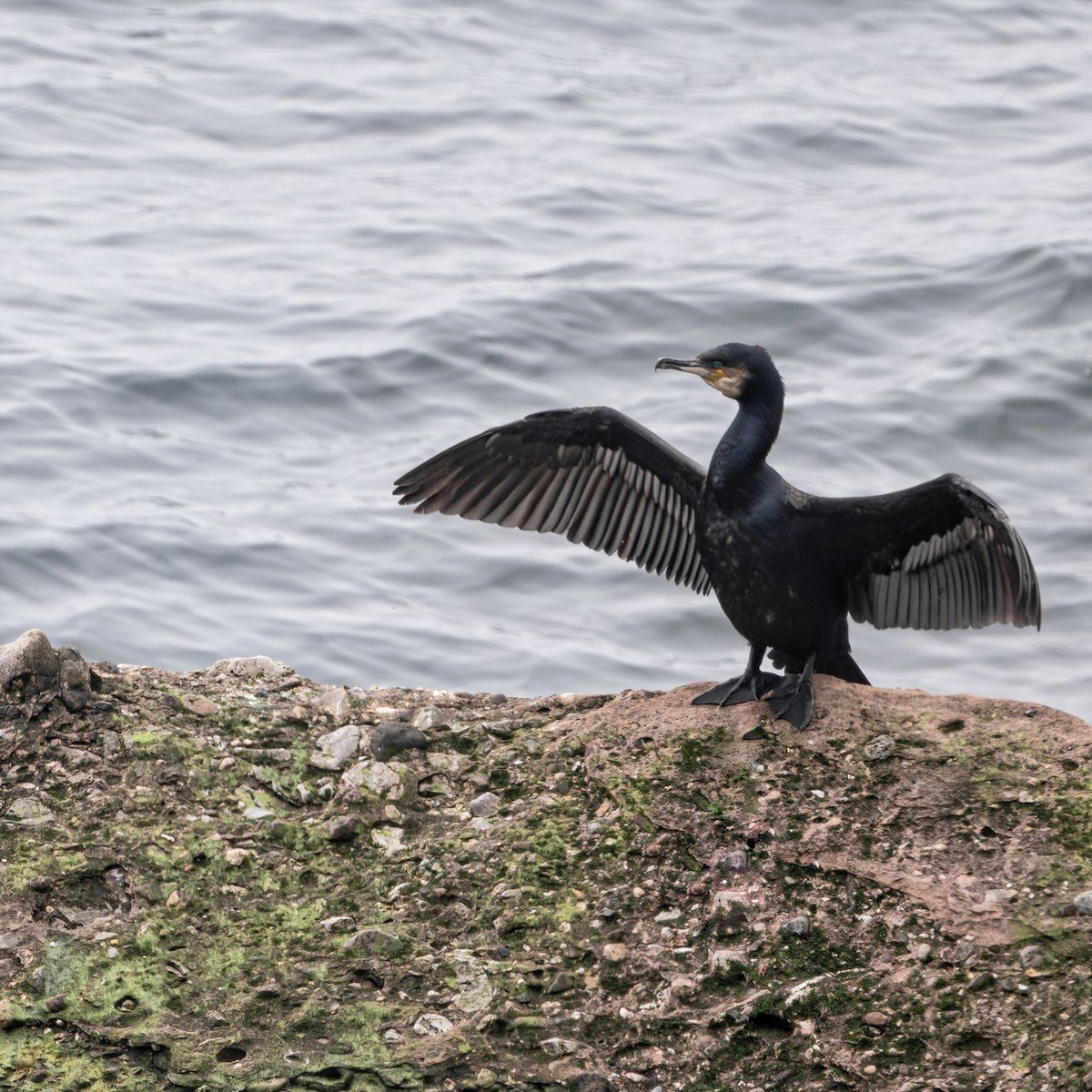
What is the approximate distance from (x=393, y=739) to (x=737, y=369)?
4.99ft

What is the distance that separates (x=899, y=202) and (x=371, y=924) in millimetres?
11009

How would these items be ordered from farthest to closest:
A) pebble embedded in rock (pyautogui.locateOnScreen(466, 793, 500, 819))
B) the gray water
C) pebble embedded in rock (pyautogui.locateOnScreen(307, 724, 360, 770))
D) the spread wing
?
1. the gray water
2. the spread wing
3. pebble embedded in rock (pyautogui.locateOnScreen(307, 724, 360, 770))
4. pebble embedded in rock (pyautogui.locateOnScreen(466, 793, 500, 819))

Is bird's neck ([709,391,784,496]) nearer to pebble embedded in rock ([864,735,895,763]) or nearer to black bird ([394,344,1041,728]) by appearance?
black bird ([394,344,1041,728])

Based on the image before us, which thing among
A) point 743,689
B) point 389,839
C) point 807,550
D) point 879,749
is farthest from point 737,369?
point 389,839

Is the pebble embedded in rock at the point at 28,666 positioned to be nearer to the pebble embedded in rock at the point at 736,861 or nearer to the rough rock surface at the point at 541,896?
the rough rock surface at the point at 541,896

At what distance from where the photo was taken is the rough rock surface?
342cm

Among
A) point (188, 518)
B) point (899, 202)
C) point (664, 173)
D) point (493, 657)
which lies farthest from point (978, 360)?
point (188, 518)

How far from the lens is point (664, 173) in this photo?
1398 centimetres

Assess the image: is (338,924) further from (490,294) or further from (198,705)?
(490,294)

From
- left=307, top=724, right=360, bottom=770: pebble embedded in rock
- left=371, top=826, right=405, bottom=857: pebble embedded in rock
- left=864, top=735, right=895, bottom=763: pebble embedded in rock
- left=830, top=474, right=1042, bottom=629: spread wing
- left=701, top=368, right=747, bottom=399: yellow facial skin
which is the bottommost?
left=371, top=826, right=405, bottom=857: pebble embedded in rock

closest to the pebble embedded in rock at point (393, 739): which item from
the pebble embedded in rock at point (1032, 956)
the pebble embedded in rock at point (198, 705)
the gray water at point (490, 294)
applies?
the pebble embedded in rock at point (198, 705)

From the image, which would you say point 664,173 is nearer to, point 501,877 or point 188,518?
point 188,518

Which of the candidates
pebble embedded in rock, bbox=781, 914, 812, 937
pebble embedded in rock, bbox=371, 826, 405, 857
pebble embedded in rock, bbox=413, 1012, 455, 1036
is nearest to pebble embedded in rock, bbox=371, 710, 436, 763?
pebble embedded in rock, bbox=371, 826, 405, 857

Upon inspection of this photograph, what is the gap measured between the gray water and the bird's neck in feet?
12.6
